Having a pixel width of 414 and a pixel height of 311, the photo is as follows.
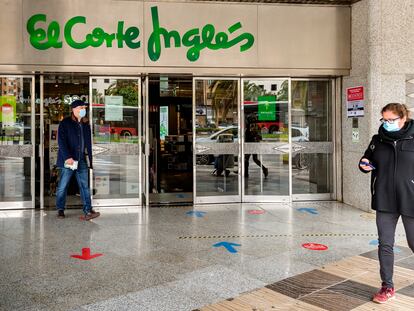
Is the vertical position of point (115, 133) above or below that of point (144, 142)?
above

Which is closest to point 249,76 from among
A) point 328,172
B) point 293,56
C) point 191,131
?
point 293,56

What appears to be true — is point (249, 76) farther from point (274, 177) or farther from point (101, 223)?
point (101, 223)

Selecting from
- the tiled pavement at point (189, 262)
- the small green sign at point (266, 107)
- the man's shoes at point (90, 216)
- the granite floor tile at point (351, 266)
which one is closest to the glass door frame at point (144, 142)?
the tiled pavement at point (189, 262)

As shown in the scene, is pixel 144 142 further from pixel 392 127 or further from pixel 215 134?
pixel 392 127

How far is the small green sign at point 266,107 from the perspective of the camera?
9047mm

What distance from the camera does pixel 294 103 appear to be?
366 inches

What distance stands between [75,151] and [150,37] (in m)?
2.53

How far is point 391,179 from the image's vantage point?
12.7 feet

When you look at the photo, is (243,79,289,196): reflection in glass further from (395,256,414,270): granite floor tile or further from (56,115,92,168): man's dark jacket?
(395,256,414,270): granite floor tile

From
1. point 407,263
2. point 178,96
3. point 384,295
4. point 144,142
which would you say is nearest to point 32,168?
point 144,142

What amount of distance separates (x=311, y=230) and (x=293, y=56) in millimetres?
3610

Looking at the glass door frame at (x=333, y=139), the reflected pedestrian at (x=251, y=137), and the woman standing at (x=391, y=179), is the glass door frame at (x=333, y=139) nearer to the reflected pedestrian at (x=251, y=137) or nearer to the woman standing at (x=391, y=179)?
the reflected pedestrian at (x=251, y=137)

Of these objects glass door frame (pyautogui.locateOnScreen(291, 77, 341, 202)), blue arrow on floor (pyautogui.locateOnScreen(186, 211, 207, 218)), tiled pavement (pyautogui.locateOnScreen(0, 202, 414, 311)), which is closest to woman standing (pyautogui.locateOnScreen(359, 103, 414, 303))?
tiled pavement (pyautogui.locateOnScreen(0, 202, 414, 311))

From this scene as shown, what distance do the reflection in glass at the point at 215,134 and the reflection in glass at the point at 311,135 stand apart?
1253 millimetres
